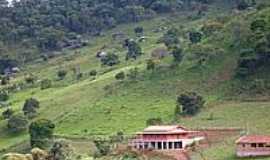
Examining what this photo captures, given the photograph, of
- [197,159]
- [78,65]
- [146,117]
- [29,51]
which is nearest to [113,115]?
[146,117]

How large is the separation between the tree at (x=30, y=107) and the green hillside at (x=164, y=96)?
0.61 meters

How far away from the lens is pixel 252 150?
178 ft

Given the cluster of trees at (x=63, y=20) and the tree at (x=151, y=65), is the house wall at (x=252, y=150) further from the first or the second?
the cluster of trees at (x=63, y=20)

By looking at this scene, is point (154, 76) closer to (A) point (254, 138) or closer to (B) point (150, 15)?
(A) point (254, 138)

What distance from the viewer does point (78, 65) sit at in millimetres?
96375

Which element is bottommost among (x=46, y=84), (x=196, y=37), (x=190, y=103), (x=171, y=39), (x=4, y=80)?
(x=4, y=80)

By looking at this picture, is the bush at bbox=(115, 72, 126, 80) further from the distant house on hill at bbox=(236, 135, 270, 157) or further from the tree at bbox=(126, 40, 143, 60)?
the distant house on hill at bbox=(236, 135, 270, 157)

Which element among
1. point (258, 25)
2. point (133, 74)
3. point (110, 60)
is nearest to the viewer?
point (258, 25)

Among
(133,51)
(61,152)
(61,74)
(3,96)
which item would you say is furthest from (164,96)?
(61,74)

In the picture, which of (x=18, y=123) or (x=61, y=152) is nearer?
(x=61, y=152)

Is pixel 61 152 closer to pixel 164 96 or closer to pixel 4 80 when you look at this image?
pixel 164 96

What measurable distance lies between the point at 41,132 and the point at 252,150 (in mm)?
18921

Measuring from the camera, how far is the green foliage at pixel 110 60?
3553 inches

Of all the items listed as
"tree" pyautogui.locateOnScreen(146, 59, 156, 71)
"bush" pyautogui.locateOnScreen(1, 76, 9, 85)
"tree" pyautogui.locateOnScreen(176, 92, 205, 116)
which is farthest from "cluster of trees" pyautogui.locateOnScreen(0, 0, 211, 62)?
"tree" pyautogui.locateOnScreen(176, 92, 205, 116)
